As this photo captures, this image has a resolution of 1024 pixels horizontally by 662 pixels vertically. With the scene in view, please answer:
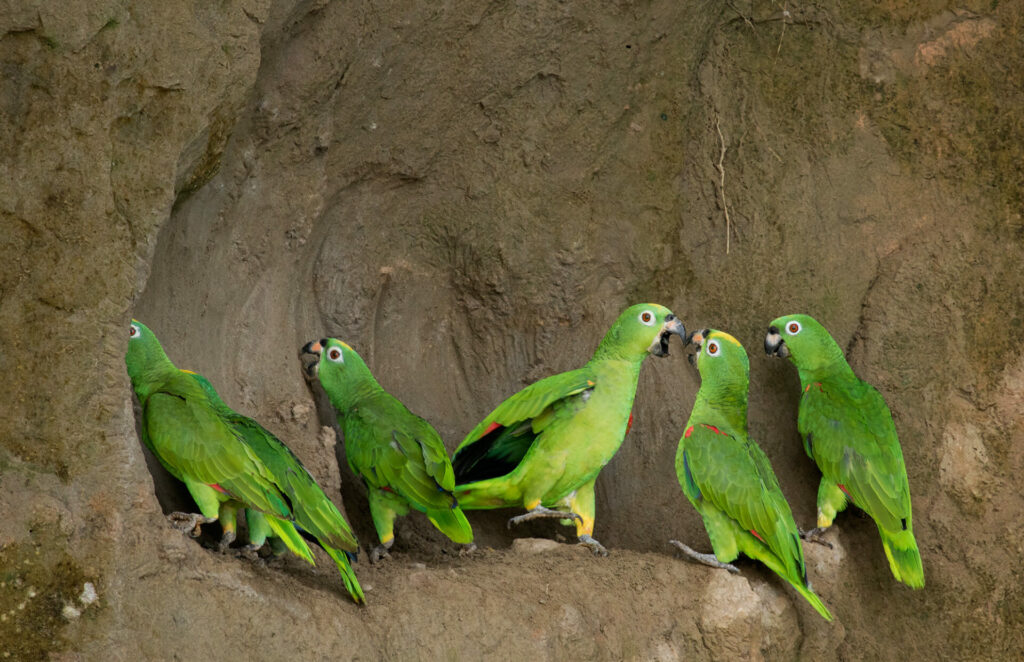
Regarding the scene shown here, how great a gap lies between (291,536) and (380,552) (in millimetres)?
827

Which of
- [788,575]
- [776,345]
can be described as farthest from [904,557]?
[776,345]

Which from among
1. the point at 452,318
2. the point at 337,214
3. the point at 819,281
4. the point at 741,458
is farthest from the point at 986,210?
the point at 337,214

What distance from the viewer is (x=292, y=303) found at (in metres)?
5.66

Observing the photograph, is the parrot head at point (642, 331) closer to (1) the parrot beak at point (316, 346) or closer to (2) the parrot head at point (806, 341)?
(2) the parrot head at point (806, 341)

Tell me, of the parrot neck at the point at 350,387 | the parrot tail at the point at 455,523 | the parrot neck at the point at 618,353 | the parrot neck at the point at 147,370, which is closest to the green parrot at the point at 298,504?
the parrot neck at the point at 147,370

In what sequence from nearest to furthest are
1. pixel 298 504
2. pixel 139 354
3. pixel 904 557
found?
pixel 298 504
pixel 139 354
pixel 904 557

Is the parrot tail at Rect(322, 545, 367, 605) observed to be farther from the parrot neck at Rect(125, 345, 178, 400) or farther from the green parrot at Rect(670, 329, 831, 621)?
the green parrot at Rect(670, 329, 831, 621)

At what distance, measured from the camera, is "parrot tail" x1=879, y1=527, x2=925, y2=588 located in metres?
5.05

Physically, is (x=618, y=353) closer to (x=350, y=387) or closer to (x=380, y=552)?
(x=350, y=387)

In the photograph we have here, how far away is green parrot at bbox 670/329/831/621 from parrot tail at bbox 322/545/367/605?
156cm

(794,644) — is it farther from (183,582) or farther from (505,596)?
(183,582)

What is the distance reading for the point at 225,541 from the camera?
452cm

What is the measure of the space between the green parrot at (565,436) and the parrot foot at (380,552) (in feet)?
1.32

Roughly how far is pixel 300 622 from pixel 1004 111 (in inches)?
165
